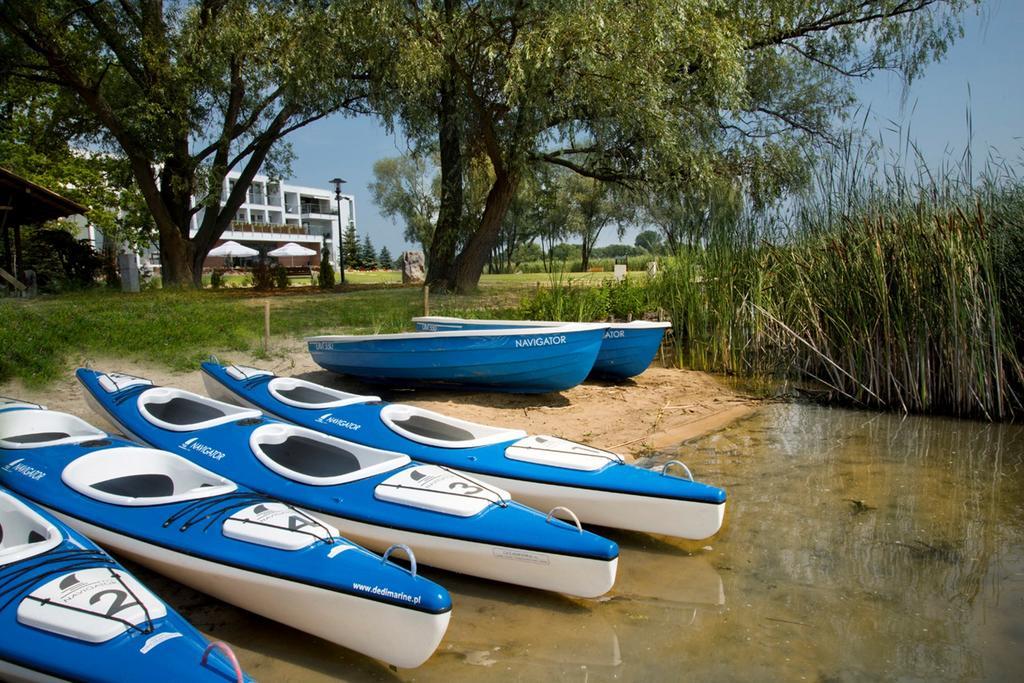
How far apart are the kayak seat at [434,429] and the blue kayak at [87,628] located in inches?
88.7

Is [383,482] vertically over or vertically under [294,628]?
over

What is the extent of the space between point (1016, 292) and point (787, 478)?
3446 mm

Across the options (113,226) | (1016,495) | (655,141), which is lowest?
(1016,495)

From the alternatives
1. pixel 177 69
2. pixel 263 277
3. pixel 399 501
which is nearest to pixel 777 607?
pixel 399 501

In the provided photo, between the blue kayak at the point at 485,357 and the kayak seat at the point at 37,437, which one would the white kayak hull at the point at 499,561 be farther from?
the blue kayak at the point at 485,357

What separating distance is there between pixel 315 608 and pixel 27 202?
10305 mm

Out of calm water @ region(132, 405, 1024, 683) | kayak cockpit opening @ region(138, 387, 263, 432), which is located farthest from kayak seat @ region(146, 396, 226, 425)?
calm water @ region(132, 405, 1024, 683)

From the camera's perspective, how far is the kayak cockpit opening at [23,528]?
3.03m

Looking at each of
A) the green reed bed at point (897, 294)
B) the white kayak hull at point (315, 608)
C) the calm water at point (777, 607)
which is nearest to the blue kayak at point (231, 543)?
the white kayak hull at point (315, 608)

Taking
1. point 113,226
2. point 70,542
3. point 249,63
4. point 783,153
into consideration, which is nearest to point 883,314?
point 70,542

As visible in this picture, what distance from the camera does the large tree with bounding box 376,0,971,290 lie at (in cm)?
1134

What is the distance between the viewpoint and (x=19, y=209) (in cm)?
1048

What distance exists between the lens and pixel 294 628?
3271 mm

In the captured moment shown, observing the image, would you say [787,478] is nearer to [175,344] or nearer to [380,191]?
[175,344]
